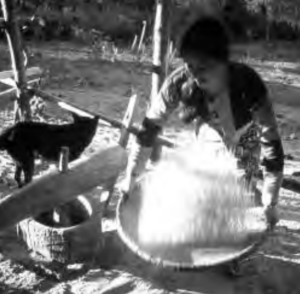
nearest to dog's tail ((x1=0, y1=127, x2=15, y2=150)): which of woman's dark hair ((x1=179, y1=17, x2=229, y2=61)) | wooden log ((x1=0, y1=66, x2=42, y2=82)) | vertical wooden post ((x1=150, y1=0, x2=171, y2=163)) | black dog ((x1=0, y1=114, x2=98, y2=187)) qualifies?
black dog ((x1=0, y1=114, x2=98, y2=187))

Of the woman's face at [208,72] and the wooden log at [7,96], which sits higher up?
the woman's face at [208,72]

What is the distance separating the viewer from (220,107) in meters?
2.47

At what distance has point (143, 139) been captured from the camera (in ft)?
9.13

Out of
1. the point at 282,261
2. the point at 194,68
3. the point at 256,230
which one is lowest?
the point at 282,261

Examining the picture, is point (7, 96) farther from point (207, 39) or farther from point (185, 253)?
point (207, 39)

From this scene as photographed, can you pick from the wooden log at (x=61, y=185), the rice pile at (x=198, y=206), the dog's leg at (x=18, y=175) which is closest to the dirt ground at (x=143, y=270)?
the dog's leg at (x=18, y=175)

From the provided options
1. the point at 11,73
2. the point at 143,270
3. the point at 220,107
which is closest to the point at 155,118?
the point at 220,107

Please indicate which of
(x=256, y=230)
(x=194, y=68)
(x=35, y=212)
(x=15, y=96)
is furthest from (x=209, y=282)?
(x=15, y=96)

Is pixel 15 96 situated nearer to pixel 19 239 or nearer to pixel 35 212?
pixel 19 239

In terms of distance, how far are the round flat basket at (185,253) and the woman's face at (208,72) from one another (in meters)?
0.66

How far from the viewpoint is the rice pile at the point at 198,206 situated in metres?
2.52

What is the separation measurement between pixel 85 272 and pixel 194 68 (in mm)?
1574

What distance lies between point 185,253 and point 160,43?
6.32 ft

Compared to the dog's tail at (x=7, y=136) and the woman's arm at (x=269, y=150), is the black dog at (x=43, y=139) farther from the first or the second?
the woman's arm at (x=269, y=150)
